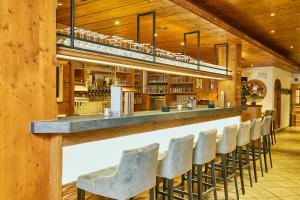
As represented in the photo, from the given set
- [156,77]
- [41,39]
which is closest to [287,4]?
[41,39]

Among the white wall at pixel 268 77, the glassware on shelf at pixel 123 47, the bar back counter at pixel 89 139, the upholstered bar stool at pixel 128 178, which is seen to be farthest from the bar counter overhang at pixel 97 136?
the white wall at pixel 268 77

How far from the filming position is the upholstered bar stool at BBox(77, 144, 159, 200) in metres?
2.16

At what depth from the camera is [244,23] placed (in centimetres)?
593

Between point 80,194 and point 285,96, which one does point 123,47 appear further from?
point 285,96

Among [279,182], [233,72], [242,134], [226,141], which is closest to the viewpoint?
[226,141]

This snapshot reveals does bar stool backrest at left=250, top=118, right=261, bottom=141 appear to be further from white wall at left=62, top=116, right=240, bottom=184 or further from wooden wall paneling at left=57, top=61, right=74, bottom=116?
wooden wall paneling at left=57, top=61, right=74, bottom=116

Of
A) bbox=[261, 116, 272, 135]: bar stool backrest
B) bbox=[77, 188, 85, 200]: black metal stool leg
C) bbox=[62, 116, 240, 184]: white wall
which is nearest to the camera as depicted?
bbox=[77, 188, 85, 200]: black metal stool leg

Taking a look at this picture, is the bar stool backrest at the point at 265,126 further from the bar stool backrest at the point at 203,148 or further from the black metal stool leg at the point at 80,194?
the black metal stool leg at the point at 80,194

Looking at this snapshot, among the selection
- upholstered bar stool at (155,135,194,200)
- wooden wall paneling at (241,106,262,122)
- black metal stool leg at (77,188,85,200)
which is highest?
wooden wall paneling at (241,106,262,122)

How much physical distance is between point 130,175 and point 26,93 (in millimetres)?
1091

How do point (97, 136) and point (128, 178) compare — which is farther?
point (97, 136)

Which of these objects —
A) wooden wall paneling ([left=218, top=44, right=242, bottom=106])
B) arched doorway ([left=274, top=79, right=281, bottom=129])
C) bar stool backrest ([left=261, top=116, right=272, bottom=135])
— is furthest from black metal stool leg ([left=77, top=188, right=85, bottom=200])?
arched doorway ([left=274, top=79, right=281, bottom=129])

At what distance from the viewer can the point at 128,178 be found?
2166 mm

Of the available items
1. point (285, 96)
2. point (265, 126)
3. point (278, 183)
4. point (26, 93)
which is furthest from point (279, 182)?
point (285, 96)
